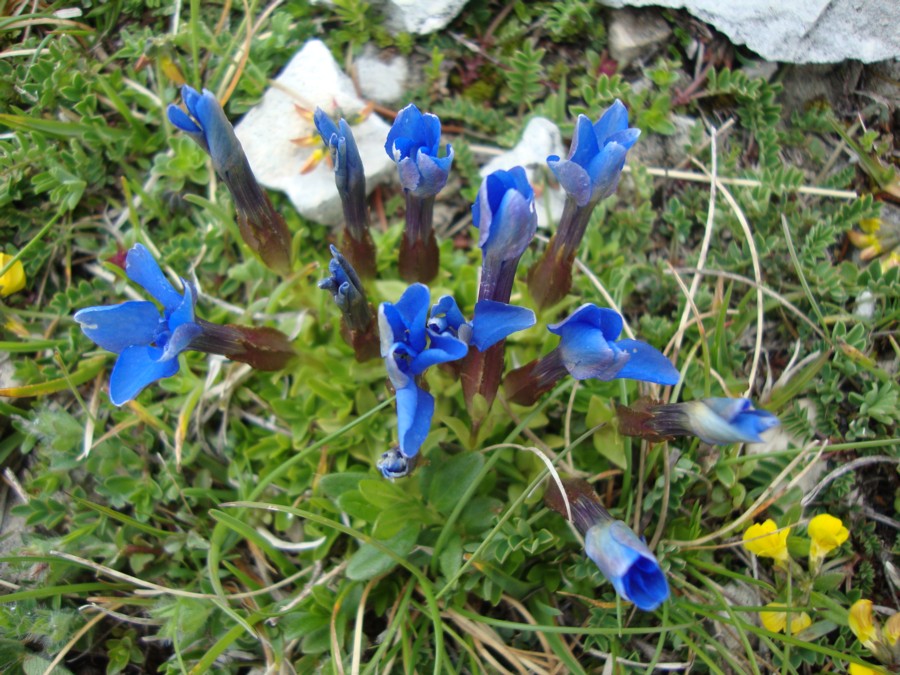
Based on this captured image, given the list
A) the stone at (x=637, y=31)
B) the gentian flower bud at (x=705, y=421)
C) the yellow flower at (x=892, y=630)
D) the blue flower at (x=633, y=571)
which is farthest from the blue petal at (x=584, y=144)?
the yellow flower at (x=892, y=630)

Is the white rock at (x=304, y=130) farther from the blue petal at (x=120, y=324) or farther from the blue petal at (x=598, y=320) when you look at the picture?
the blue petal at (x=598, y=320)

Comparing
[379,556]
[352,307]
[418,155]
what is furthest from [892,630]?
[418,155]

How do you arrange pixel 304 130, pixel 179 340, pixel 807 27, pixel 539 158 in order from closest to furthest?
1. pixel 179 340
2. pixel 807 27
3. pixel 539 158
4. pixel 304 130

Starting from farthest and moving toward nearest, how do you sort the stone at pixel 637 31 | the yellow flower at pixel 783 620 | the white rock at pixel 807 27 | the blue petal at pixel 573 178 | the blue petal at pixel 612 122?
1. the stone at pixel 637 31
2. the white rock at pixel 807 27
3. the yellow flower at pixel 783 620
4. the blue petal at pixel 612 122
5. the blue petal at pixel 573 178

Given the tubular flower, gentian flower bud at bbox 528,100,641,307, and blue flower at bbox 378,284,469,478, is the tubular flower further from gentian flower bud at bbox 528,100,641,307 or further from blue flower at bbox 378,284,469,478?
blue flower at bbox 378,284,469,478

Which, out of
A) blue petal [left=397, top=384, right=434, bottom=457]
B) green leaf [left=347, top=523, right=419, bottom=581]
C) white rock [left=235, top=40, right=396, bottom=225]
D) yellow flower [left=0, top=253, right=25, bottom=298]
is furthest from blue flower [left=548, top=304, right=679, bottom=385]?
yellow flower [left=0, top=253, right=25, bottom=298]

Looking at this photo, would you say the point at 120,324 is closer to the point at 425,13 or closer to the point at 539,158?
the point at 539,158

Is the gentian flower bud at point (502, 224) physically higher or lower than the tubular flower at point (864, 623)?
higher
